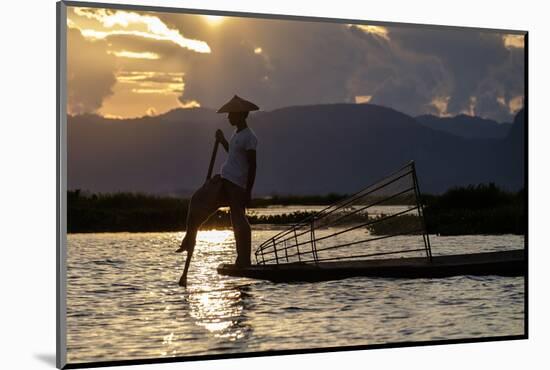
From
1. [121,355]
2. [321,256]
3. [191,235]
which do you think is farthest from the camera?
[321,256]

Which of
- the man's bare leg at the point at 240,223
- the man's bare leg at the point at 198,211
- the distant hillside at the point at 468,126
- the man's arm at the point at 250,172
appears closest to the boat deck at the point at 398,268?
the man's bare leg at the point at 240,223

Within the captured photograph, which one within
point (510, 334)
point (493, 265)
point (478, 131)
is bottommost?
point (510, 334)

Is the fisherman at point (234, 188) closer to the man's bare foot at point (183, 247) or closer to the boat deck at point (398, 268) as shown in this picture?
the man's bare foot at point (183, 247)

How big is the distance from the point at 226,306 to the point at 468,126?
2836 mm

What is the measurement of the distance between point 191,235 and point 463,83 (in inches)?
117

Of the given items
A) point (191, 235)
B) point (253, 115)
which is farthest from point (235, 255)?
point (253, 115)

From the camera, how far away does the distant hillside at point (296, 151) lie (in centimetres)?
851

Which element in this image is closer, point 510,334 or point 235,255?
point 235,255

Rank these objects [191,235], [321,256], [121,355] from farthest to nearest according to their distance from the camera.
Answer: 1. [321,256]
2. [191,235]
3. [121,355]

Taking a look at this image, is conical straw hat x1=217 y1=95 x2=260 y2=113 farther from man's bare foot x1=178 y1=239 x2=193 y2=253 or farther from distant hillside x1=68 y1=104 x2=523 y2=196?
man's bare foot x1=178 y1=239 x2=193 y2=253

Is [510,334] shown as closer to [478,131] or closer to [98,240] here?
[478,131]

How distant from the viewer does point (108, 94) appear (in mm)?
8516

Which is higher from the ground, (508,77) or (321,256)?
(508,77)

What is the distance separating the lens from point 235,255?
9070 millimetres
